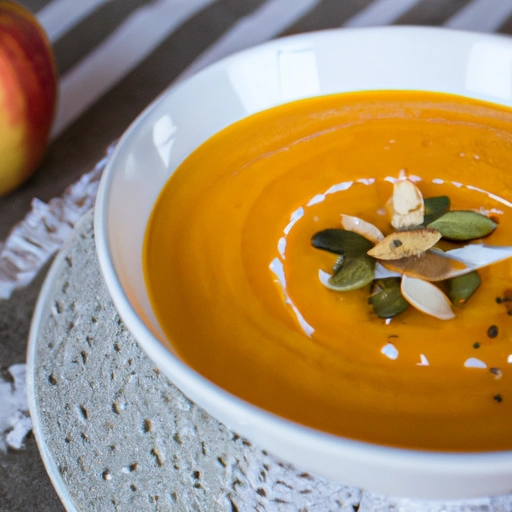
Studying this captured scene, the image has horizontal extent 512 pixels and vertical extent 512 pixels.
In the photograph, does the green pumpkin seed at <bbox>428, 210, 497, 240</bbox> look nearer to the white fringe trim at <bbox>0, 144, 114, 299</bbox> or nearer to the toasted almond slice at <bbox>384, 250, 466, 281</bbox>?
the toasted almond slice at <bbox>384, 250, 466, 281</bbox>

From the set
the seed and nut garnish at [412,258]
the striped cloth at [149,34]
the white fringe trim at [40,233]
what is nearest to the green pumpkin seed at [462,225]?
the seed and nut garnish at [412,258]

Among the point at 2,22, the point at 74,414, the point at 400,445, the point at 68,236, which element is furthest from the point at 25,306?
the point at 400,445

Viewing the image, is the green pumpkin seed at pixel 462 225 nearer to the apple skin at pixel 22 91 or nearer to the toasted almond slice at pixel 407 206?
the toasted almond slice at pixel 407 206

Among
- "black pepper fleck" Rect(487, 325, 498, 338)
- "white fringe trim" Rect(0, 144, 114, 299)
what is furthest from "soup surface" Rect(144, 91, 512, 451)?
"white fringe trim" Rect(0, 144, 114, 299)

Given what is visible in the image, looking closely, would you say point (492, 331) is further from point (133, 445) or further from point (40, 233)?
point (40, 233)

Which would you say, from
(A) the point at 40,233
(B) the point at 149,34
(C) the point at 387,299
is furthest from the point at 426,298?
(B) the point at 149,34

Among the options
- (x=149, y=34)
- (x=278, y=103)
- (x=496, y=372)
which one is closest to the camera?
(x=496, y=372)
